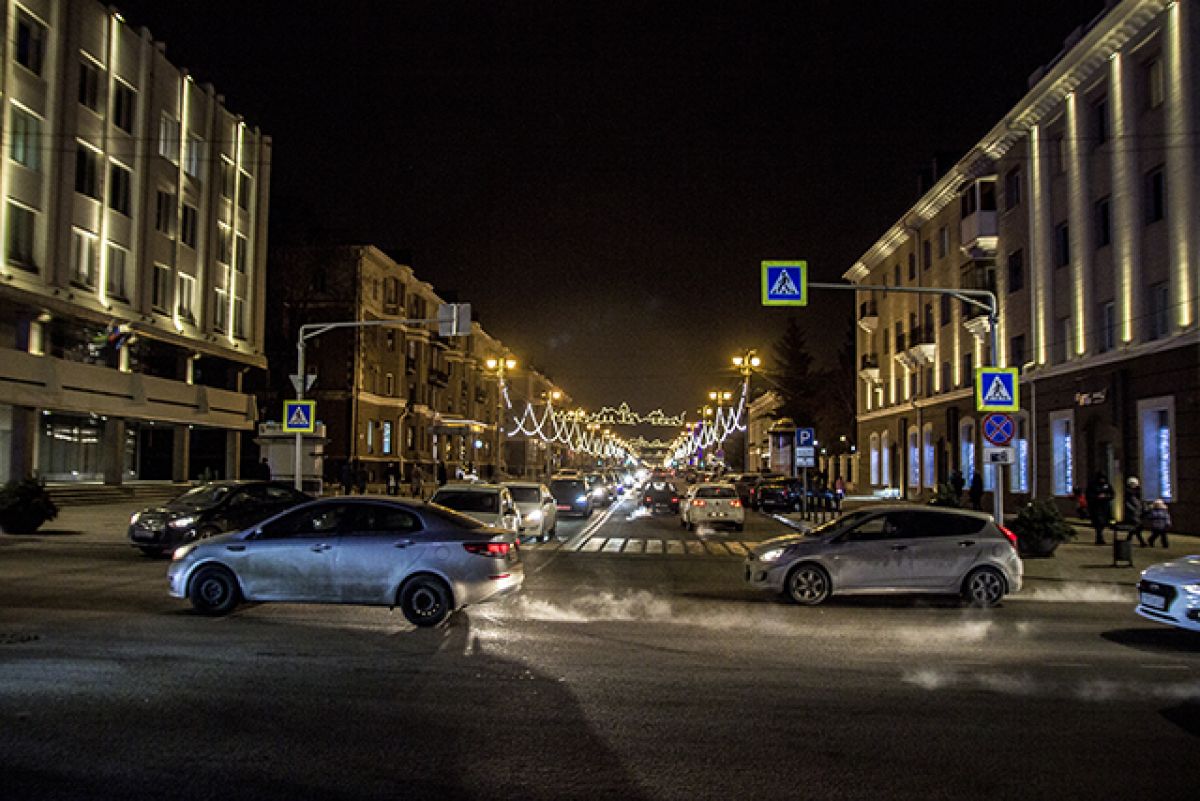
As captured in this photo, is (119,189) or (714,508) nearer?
(714,508)

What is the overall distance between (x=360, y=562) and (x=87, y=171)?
3027 cm

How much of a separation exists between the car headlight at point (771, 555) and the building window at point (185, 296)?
34455mm

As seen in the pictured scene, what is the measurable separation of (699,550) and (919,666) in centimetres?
1384

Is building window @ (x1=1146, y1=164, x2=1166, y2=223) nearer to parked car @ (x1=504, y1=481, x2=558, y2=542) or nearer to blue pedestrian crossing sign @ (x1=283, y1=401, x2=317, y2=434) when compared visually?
parked car @ (x1=504, y1=481, x2=558, y2=542)

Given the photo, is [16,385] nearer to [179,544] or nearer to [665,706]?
[179,544]

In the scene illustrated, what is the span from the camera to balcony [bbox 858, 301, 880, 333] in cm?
6075

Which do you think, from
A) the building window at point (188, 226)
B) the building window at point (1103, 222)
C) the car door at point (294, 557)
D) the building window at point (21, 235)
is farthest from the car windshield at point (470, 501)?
the building window at point (188, 226)

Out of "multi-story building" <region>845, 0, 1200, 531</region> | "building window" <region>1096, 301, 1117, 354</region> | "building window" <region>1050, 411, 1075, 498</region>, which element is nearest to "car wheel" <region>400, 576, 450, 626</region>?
"multi-story building" <region>845, 0, 1200, 531</region>

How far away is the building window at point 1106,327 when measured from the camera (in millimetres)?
30145

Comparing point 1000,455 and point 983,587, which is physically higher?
point 1000,455

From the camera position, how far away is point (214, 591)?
1167 centimetres

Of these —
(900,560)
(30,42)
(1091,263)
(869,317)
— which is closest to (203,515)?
(900,560)

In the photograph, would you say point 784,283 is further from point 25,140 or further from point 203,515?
point 25,140

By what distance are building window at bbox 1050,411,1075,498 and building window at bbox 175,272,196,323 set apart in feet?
115
